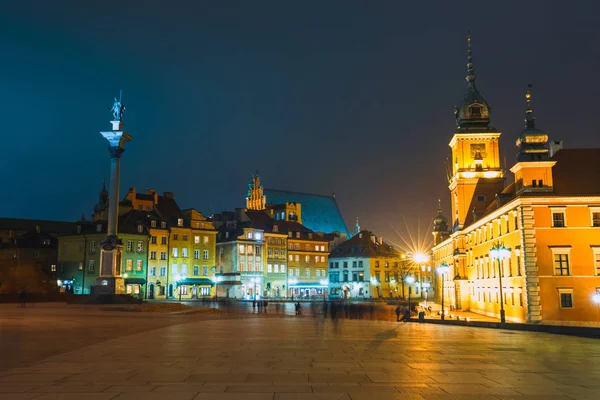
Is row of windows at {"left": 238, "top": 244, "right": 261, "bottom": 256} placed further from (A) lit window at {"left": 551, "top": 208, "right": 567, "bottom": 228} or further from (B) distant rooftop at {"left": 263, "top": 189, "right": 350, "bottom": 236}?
(A) lit window at {"left": 551, "top": 208, "right": 567, "bottom": 228}

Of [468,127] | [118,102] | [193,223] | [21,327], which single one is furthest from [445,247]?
[21,327]

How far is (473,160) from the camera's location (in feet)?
256

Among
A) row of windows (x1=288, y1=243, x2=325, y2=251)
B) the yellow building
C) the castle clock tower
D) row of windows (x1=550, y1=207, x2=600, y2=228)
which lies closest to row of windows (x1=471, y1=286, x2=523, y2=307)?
the yellow building

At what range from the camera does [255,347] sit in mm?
20125

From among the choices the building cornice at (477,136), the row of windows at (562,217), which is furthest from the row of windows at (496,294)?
the building cornice at (477,136)

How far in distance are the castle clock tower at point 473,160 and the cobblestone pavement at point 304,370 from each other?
5416cm

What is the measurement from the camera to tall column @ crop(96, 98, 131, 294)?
55875 mm

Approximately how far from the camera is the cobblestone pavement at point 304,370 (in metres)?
11.6

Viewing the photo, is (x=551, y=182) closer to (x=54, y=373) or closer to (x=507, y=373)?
(x=507, y=373)

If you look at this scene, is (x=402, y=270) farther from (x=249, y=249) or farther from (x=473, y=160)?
(x=249, y=249)

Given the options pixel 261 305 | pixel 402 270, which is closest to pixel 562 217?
pixel 261 305

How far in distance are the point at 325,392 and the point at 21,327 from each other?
76.3 ft

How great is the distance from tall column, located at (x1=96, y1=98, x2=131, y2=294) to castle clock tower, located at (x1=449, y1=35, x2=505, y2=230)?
146 ft

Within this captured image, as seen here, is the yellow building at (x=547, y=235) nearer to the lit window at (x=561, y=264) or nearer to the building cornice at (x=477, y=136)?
the lit window at (x=561, y=264)
